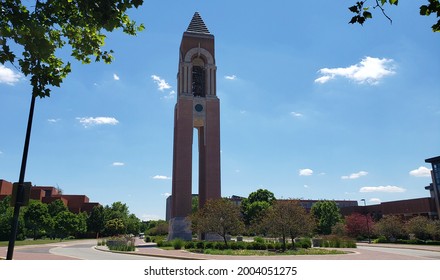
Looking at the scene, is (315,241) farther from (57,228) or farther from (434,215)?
(57,228)

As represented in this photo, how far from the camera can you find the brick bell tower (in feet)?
158

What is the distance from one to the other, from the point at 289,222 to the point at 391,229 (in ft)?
82.5

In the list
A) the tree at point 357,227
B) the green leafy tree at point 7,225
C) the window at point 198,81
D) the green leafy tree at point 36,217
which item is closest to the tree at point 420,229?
the tree at point 357,227

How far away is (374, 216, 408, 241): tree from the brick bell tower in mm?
23102

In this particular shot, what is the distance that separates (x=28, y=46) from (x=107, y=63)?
2.29m

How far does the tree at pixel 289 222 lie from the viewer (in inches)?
1130

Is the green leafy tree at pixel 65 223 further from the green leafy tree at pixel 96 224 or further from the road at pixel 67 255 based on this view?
the road at pixel 67 255

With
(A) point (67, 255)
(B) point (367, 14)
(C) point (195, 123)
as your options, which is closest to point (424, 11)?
(B) point (367, 14)

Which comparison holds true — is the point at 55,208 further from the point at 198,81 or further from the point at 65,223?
the point at 198,81

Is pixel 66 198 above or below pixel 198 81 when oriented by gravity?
below

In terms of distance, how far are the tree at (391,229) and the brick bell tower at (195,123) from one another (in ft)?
75.8

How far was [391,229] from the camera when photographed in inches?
1812

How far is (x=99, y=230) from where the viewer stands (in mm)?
83188
